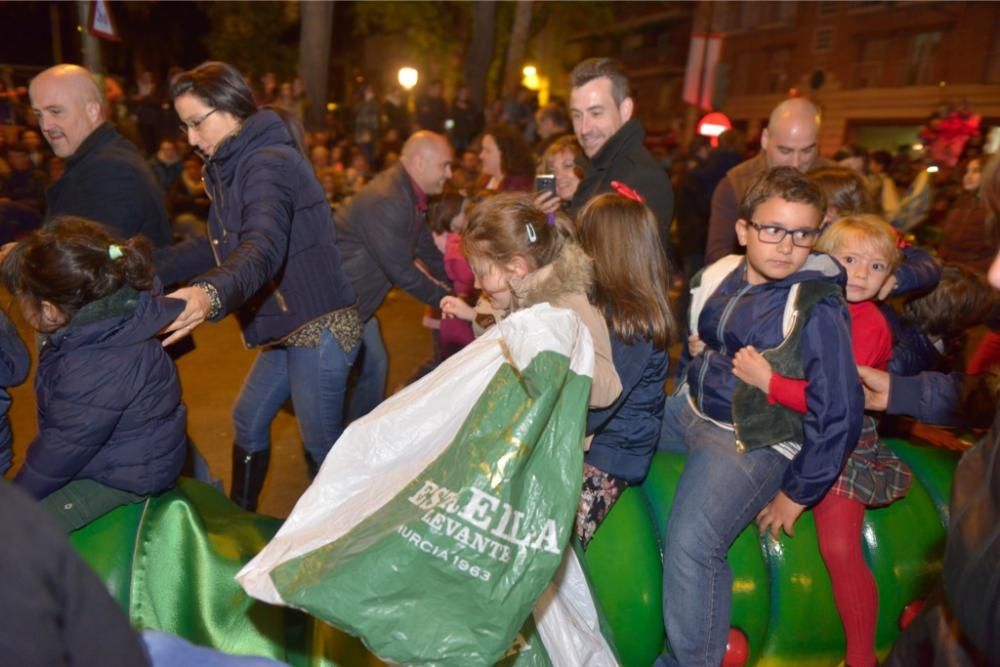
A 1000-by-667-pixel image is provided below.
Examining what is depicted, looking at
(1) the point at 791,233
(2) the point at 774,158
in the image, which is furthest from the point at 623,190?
(2) the point at 774,158

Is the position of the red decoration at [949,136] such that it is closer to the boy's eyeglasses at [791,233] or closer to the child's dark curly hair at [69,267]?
the boy's eyeglasses at [791,233]

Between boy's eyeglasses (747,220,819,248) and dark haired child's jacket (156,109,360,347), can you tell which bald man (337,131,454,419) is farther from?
boy's eyeglasses (747,220,819,248)

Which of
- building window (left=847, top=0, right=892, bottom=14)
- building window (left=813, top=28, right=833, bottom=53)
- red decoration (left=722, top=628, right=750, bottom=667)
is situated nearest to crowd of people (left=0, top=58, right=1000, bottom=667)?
red decoration (left=722, top=628, right=750, bottom=667)

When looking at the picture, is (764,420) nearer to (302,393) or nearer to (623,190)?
(623,190)

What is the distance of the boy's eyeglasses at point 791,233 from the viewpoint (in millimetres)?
2475

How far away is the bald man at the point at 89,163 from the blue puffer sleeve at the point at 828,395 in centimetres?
255

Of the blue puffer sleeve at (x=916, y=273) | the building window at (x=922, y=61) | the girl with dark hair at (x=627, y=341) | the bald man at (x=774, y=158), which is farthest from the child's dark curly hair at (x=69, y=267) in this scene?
the building window at (x=922, y=61)

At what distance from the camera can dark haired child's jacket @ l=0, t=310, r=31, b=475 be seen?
2391 mm

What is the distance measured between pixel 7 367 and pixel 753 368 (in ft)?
7.53

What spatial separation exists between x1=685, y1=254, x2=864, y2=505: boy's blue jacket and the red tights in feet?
0.67

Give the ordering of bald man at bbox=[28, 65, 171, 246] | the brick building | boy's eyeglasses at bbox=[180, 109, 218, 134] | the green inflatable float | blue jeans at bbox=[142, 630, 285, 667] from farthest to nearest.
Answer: the brick building < bald man at bbox=[28, 65, 171, 246] < boy's eyeglasses at bbox=[180, 109, 218, 134] < the green inflatable float < blue jeans at bbox=[142, 630, 285, 667]

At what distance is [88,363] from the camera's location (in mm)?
2160

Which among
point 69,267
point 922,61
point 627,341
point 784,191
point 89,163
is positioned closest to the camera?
point 69,267

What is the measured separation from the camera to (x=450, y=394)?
1.93 meters
